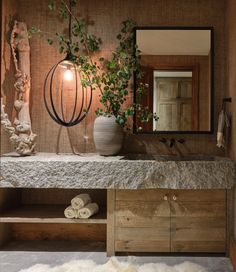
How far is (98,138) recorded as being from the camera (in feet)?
9.17

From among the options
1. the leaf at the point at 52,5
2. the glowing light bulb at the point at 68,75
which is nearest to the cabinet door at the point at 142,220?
the glowing light bulb at the point at 68,75

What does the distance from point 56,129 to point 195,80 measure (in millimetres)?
1338

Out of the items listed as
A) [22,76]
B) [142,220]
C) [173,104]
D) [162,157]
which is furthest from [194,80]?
[22,76]

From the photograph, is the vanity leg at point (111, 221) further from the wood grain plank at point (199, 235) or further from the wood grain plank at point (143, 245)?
the wood grain plank at point (199, 235)

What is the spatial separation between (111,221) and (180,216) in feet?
1.76

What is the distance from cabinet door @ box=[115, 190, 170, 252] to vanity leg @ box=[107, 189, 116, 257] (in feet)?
0.08

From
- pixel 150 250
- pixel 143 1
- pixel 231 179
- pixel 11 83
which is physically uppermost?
pixel 143 1

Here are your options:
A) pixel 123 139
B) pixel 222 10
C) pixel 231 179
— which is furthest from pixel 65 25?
pixel 231 179

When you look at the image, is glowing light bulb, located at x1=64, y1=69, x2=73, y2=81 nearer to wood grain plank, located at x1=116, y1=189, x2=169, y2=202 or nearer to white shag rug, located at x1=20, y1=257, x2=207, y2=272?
wood grain plank, located at x1=116, y1=189, x2=169, y2=202

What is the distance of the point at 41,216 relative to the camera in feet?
8.69

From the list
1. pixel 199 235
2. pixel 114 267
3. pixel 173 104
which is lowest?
pixel 114 267

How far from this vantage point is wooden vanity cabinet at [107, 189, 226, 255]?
256 cm

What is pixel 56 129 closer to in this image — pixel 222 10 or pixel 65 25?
pixel 65 25

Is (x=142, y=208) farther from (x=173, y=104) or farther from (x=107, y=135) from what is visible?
(x=173, y=104)
